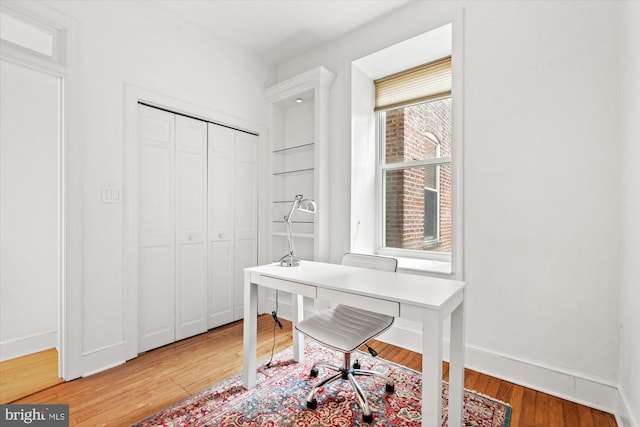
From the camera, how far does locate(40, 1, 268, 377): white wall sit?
2217mm

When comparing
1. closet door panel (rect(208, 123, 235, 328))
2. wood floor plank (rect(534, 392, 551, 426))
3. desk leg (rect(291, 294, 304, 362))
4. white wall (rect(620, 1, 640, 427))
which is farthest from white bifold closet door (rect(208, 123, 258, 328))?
white wall (rect(620, 1, 640, 427))

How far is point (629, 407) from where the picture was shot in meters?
1.60

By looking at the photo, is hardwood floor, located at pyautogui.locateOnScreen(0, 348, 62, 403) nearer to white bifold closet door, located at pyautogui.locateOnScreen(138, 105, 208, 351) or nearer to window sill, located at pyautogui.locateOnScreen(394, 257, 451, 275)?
white bifold closet door, located at pyautogui.locateOnScreen(138, 105, 208, 351)

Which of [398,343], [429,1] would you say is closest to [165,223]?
[398,343]

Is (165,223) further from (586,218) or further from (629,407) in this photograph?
(629,407)

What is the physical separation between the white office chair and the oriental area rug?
9 cm

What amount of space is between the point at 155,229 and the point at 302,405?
1901 mm

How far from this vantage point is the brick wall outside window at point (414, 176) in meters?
2.86

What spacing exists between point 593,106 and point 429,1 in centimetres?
150

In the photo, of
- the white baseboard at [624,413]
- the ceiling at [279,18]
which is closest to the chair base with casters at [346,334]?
the white baseboard at [624,413]

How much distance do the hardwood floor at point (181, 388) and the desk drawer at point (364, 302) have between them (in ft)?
3.49

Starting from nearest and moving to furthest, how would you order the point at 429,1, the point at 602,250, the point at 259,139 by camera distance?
the point at 602,250 → the point at 429,1 → the point at 259,139

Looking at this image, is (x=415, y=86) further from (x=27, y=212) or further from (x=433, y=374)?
(x=27, y=212)

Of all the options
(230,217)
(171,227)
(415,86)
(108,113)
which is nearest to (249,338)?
(171,227)
